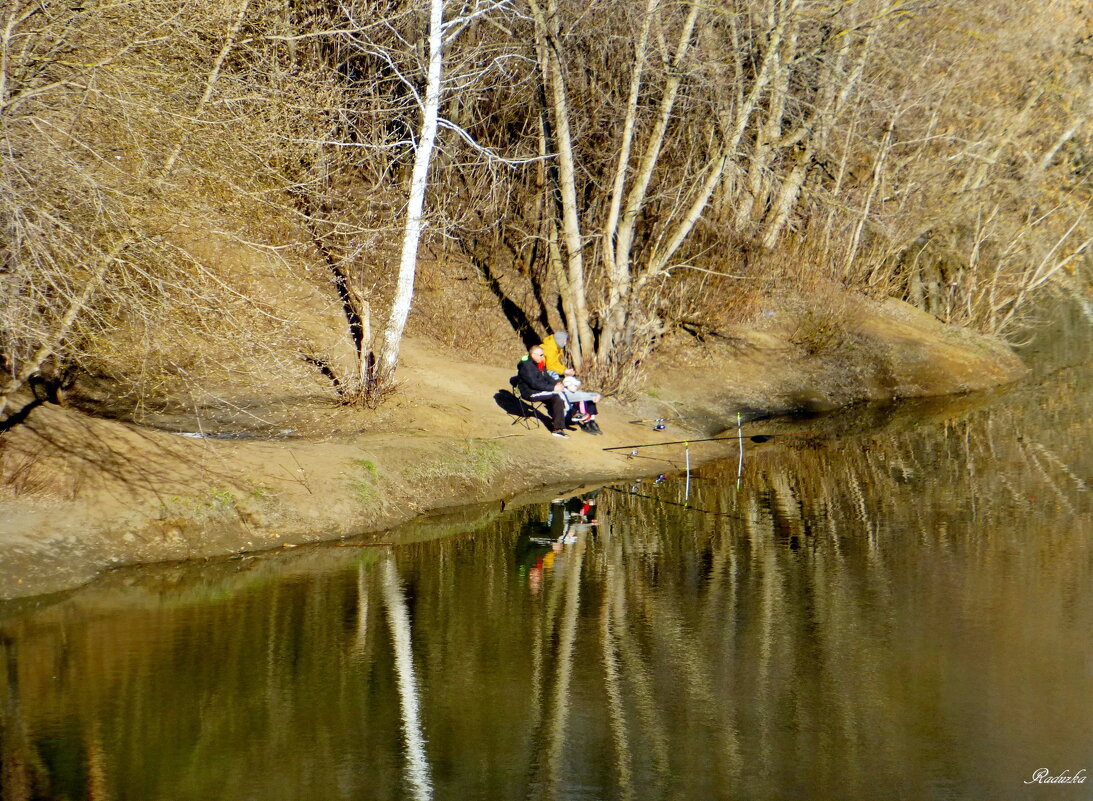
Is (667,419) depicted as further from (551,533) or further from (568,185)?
(551,533)

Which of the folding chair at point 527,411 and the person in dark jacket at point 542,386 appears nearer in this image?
the person in dark jacket at point 542,386

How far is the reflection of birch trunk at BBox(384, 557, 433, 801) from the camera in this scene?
325 inches

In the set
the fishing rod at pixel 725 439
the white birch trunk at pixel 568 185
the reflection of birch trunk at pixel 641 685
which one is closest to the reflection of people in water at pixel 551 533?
the reflection of birch trunk at pixel 641 685

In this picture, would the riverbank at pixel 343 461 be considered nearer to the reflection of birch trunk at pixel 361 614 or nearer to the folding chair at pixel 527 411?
the folding chair at pixel 527 411

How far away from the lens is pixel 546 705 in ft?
31.3

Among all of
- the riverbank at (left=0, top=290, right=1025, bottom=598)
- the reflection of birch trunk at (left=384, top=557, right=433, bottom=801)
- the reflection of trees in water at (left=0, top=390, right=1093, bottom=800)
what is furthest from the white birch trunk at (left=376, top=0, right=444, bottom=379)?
the reflection of birch trunk at (left=384, top=557, right=433, bottom=801)

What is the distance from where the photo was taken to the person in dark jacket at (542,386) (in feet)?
62.8

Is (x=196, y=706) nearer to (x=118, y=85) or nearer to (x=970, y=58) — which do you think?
(x=118, y=85)

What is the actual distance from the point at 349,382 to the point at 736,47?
10.6 meters

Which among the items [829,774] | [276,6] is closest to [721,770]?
[829,774]

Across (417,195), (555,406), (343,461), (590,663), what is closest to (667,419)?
(555,406)

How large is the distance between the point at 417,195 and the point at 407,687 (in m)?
10.8

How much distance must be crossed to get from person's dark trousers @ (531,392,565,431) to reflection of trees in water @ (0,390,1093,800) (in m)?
3.53

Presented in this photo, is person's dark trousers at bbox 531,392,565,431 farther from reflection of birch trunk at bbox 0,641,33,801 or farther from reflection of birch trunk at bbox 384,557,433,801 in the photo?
reflection of birch trunk at bbox 0,641,33,801
